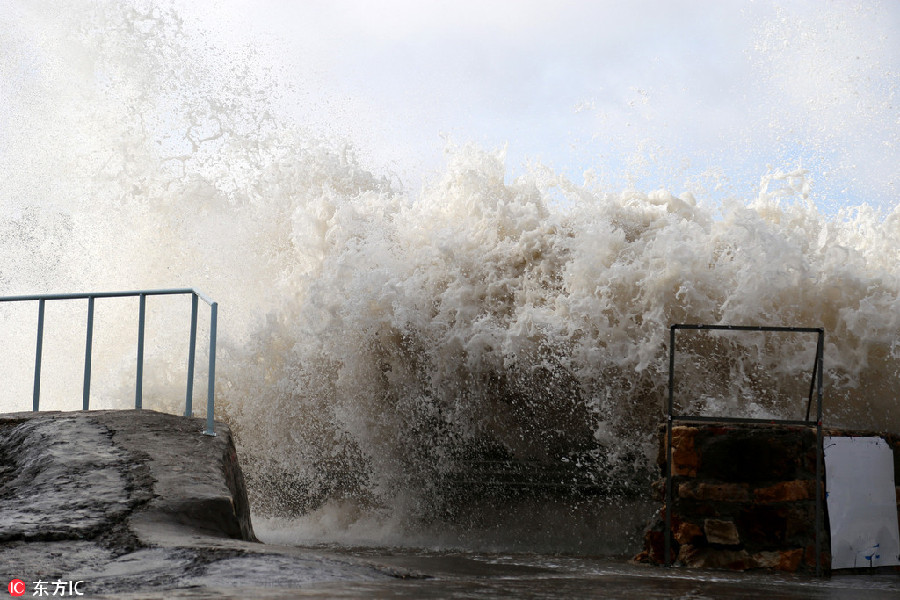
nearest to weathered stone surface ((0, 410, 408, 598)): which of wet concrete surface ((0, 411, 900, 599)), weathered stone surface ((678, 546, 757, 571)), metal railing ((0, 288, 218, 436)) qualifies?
wet concrete surface ((0, 411, 900, 599))

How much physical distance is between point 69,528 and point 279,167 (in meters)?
7.06

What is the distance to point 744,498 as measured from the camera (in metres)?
4.34

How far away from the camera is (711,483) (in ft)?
14.4

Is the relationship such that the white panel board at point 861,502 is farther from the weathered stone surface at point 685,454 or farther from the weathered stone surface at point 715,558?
the weathered stone surface at point 685,454

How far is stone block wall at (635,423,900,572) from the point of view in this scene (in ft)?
14.1

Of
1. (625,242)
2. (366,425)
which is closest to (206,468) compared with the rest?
(366,425)

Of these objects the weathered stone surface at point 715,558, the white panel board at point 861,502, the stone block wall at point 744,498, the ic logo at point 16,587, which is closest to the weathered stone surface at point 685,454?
the stone block wall at point 744,498

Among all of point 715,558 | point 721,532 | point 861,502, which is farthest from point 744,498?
point 861,502

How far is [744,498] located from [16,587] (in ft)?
11.1

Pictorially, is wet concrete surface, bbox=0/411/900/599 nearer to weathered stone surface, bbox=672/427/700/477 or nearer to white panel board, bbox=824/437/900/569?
white panel board, bbox=824/437/900/569

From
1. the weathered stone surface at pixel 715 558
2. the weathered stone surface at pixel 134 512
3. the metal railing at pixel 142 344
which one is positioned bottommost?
the weathered stone surface at pixel 715 558

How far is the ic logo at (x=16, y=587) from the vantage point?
2600mm

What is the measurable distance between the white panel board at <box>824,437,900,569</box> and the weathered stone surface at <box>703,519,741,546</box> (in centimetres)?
51

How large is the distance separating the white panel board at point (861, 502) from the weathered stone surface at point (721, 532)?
51cm
